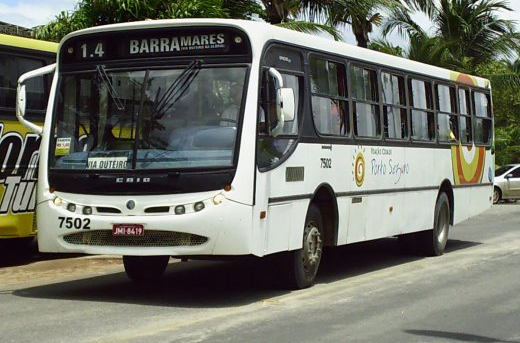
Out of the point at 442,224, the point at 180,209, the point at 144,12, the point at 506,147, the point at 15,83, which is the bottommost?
the point at 442,224

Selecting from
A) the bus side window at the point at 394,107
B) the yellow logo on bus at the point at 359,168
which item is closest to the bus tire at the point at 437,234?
the bus side window at the point at 394,107

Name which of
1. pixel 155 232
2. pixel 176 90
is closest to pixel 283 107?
pixel 176 90

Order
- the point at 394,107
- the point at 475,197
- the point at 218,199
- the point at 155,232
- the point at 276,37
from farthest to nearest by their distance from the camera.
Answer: the point at 475,197 < the point at 394,107 < the point at 276,37 < the point at 155,232 < the point at 218,199

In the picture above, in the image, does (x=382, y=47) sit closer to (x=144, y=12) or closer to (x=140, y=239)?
(x=144, y=12)

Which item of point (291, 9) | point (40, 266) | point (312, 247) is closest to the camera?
point (312, 247)

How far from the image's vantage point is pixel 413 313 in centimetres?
902

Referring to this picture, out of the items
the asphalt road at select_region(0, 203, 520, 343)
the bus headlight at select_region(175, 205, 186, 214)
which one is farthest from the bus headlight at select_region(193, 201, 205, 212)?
the asphalt road at select_region(0, 203, 520, 343)

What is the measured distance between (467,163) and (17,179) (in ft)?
25.8

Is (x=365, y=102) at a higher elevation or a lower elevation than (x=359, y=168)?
higher

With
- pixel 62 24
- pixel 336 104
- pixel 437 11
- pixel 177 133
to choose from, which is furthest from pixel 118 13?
pixel 437 11

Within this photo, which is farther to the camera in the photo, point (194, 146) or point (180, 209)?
point (194, 146)

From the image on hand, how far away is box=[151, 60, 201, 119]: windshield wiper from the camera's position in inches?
368

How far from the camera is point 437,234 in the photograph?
14.6m

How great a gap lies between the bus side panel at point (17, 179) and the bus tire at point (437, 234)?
20.4 ft
